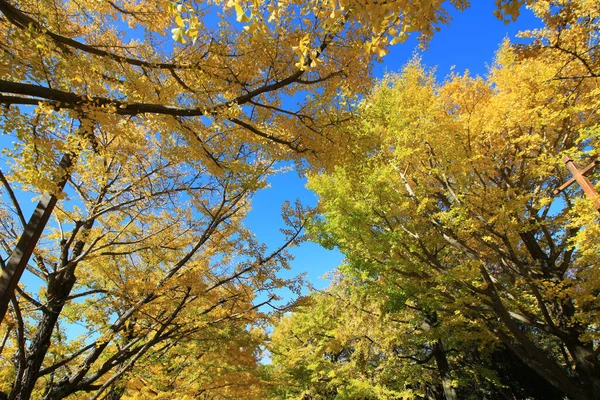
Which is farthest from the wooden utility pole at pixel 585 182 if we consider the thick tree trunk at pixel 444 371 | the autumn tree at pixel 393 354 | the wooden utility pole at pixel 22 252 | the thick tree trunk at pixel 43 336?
the thick tree trunk at pixel 43 336

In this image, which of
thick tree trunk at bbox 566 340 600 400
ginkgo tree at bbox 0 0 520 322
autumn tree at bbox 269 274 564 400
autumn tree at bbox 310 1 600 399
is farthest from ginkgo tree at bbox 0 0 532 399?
thick tree trunk at bbox 566 340 600 400

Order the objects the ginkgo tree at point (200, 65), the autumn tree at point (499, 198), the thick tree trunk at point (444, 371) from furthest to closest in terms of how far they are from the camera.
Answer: the thick tree trunk at point (444, 371) → the autumn tree at point (499, 198) → the ginkgo tree at point (200, 65)

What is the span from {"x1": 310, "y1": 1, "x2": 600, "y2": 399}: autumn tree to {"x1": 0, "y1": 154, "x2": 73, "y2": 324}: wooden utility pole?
421 centimetres

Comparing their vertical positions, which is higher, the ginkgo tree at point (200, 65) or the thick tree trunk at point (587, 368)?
the ginkgo tree at point (200, 65)

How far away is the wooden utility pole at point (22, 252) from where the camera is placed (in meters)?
2.74

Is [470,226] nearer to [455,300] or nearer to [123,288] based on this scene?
[455,300]

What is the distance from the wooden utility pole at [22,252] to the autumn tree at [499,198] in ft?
13.8

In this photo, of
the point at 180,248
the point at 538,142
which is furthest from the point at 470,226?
the point at 180,248

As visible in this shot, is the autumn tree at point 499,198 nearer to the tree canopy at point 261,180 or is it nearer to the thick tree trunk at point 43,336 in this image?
the tree canopy at point 261,180

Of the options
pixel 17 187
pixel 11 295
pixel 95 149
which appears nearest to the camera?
pixel 11 295

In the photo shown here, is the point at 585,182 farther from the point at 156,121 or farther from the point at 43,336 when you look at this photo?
the point at 43,336

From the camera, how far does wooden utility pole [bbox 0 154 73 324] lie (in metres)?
2.74

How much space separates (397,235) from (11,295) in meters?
6.13

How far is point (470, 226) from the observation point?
244 inches
